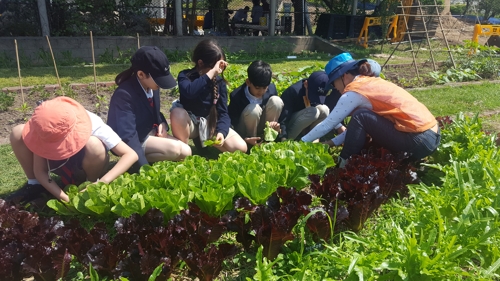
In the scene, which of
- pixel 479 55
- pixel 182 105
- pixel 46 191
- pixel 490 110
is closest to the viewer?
pixel 46 191

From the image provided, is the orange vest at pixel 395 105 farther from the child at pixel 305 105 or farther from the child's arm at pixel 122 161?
the child's arm at pixel 122 161

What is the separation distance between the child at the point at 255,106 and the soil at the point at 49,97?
1.60 m

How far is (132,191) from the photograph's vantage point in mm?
2684

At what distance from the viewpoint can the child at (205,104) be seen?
3.66 metres

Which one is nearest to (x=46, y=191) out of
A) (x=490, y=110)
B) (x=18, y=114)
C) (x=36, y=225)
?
(x=36, y=225)

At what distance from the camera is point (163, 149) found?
3.50m

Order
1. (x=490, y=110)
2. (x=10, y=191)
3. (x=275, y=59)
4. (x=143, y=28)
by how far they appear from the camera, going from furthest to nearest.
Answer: (x=143, y=28), (x=275, y=59), (x=490, y=110), (x=10, y=191)

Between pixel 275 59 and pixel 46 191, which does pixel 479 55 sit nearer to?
pixel 275 59

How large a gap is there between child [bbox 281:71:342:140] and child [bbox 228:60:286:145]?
15 cm

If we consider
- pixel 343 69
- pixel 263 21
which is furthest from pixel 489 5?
pixel 343 69

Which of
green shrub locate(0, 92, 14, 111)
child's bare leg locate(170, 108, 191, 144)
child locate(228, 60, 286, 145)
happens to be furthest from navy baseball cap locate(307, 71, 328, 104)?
green shrub locate(0, 92, 14, 111)

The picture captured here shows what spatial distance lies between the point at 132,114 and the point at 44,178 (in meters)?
0.84

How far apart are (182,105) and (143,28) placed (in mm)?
8491

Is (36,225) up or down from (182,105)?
down
